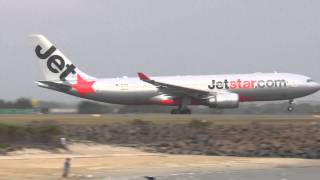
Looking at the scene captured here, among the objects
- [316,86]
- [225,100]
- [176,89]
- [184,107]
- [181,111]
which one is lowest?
[181,111]

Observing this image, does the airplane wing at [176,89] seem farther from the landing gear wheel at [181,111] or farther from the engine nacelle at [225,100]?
the landing gear wheel at [181,111]

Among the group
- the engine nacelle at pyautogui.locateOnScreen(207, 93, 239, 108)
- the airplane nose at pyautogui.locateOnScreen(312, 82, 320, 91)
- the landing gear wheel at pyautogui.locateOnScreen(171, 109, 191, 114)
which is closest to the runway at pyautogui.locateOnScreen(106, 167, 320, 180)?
the engine nacelle at pyautogui.locateOnScreen(207, 93, 239, 108)

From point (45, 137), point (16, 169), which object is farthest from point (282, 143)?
point (16, 169)

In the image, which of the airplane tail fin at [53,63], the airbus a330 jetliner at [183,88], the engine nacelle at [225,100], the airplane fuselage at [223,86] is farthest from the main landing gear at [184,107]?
the airplane tail fin at [53,63]

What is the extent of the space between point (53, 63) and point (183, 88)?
14497 mm

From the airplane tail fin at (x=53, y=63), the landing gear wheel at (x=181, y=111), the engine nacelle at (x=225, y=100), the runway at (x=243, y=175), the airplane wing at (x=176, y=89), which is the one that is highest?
the airplane tail fin at (x=53, y=63)

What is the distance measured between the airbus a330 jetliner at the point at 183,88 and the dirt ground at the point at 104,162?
2140cm

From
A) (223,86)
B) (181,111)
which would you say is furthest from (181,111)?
(223,86)

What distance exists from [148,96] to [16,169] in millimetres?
34044

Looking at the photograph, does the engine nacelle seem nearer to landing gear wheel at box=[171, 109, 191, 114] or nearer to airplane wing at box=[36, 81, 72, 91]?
landing gear wheel at box=[171, 109, 191, 114]

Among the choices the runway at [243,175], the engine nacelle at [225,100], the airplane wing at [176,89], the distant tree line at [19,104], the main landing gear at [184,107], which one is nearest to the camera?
the runway at [243,175]

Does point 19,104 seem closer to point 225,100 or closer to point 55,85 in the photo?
point 55,85

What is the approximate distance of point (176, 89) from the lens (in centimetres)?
6247

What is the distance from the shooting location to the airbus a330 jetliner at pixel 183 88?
62094 mm
